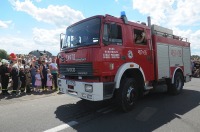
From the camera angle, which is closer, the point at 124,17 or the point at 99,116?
the point at 99,116

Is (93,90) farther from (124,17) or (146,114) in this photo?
(124,17)

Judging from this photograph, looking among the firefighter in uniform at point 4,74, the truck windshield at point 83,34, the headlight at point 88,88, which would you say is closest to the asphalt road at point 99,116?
the headlight at point 88,88

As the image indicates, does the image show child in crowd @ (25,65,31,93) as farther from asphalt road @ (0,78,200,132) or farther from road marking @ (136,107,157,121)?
road marking @ (136,107,157,121)

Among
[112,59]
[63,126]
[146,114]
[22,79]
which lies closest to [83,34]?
[112,59]

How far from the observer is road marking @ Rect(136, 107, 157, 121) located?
608cm

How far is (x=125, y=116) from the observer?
627 cm

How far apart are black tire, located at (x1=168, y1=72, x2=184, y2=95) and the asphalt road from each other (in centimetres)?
100

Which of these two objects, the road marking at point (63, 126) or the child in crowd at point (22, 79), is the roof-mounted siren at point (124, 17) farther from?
the child in crowd at point (22, 79)

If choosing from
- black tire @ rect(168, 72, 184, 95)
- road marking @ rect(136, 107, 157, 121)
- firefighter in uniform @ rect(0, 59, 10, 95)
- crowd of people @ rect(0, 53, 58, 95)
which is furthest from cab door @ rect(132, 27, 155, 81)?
firefighter in uniform @ rect(0, 59, 10, 95)

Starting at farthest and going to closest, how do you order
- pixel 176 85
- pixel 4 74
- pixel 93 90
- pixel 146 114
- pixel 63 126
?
pixel 4 74 → pixel 176 85 → pixel 146 114 → pixel 93 90 → pixel 63 126

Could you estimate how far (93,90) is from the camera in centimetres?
578

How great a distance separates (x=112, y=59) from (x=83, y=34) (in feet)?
3.92

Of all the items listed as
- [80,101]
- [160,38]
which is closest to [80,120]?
[80,101]

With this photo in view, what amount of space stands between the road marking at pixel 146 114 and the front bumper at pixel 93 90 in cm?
108
